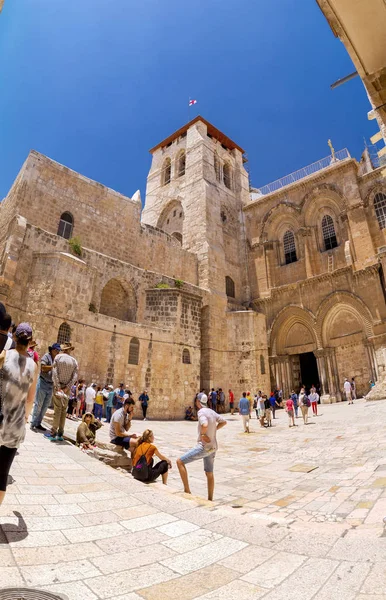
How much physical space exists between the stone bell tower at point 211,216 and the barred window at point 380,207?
8890mm

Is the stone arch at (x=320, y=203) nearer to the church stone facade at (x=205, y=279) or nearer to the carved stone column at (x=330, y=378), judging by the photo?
the church stone facade at (x=205, y=279)

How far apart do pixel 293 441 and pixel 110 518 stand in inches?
278

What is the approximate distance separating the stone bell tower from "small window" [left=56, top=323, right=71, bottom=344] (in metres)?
8.77

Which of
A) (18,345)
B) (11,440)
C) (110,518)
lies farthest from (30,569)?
(18,345)

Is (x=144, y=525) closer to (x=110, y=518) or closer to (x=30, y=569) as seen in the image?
(x=110, y=518)

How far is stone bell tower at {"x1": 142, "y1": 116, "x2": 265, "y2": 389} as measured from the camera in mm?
20125

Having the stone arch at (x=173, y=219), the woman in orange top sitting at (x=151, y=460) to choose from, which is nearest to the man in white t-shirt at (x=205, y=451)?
the woman in orange top sitting at (x=151, y=460)

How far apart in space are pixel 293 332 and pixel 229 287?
5.46m

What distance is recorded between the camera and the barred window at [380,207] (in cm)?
1861

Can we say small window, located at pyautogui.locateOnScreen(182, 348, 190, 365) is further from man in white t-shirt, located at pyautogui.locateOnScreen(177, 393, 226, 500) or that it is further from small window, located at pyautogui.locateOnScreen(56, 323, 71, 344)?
man in white t-shirt, located at pyautogui.locateOnScreen(177, 393, 226, 500)

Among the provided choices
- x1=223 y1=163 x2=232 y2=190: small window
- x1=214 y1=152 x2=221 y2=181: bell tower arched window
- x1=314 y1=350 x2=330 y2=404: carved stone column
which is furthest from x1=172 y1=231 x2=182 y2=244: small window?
x1=314 y1=350 x2=330 y2=404: carved stone column

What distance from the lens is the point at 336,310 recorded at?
1912 centimetres

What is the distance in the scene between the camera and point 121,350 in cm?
1491

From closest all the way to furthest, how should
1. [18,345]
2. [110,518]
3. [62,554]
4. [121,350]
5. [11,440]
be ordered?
[62,554]
[11,440]
[18,345]
[110,518]
[121,350]
